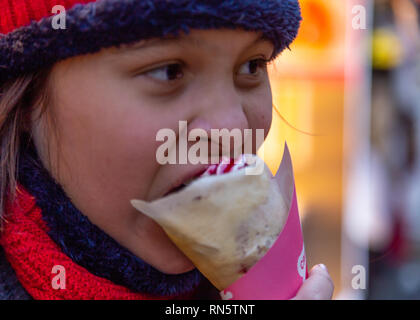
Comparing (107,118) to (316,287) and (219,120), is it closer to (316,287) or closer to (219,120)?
(219,120)

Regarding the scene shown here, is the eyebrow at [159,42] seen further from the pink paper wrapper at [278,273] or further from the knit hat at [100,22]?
the pink paper wrapper at [278,273]

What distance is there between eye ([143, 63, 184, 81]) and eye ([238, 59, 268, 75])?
191mm

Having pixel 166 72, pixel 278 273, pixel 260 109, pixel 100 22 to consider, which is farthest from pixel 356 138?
pixel 100 22

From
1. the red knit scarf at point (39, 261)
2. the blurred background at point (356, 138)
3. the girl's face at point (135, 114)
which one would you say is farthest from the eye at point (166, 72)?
the blurred background at point (356, 138)

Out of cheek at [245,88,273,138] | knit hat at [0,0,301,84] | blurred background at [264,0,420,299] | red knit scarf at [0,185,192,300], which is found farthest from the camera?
blurred background at [264,0,420,299]

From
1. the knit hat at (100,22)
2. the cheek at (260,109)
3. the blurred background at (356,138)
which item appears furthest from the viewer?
the blurred background at (356,138)

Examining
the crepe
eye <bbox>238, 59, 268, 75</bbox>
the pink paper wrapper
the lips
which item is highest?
eye <bbox>238, 59, 268, 75</bbox>

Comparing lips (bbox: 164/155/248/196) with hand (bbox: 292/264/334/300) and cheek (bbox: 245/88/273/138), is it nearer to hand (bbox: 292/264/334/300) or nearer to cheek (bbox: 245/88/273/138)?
cheek (bbox: 245/88/273/138)

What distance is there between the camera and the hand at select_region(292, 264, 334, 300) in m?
1.21

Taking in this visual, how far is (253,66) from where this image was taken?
4.36ft

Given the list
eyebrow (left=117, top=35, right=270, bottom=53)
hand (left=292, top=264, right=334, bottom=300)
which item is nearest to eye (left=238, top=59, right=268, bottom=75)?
eyebrow (left=117, top=35, right=270, bottom=53)

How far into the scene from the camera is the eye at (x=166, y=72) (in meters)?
1.14

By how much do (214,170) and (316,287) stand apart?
399 mm
